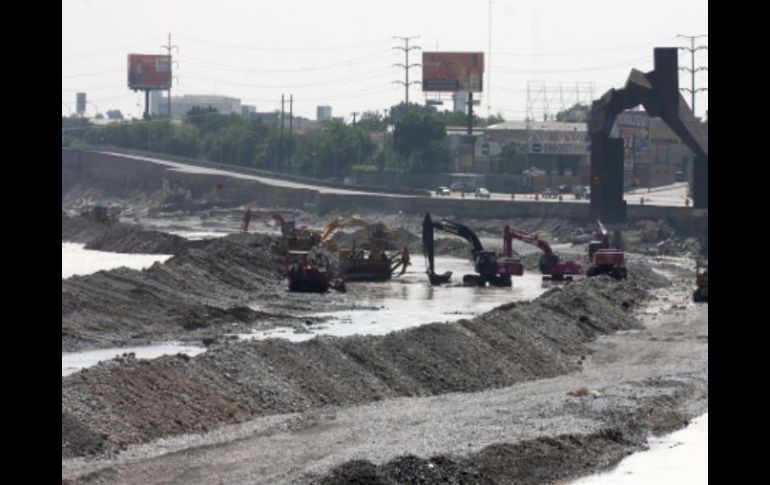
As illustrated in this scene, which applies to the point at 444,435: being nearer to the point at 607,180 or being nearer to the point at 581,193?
the point at 607,180

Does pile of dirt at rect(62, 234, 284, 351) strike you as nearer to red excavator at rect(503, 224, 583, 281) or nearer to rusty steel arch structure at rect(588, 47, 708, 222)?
red excavator at rect(503, 224, 583, 281)

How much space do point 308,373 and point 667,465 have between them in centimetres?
1071

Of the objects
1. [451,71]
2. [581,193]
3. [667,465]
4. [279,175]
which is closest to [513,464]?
[667,465]

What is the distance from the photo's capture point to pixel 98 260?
9325cm

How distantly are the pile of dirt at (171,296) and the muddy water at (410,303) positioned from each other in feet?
11.0

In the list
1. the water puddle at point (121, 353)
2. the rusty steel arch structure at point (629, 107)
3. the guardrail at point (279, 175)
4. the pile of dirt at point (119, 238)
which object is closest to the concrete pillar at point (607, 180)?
the rusty steel arch structure at point (629, 107)

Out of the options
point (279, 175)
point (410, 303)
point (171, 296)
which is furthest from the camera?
point (279, 175)

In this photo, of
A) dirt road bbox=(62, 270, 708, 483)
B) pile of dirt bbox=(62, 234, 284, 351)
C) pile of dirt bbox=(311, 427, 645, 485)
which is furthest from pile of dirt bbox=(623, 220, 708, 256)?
pile of dirt bbox=(311, 427, 645, 485)

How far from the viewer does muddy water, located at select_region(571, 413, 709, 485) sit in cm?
2905

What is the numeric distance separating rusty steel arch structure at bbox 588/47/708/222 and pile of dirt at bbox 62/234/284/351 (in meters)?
26.3

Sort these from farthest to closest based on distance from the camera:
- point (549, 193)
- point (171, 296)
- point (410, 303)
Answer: point (549, 193) → point (410, 303) → point (171, 296)

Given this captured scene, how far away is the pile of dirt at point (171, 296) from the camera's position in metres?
52.5

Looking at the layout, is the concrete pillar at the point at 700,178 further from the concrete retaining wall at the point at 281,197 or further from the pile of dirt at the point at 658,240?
the pile of dirt at the point at 658,240
